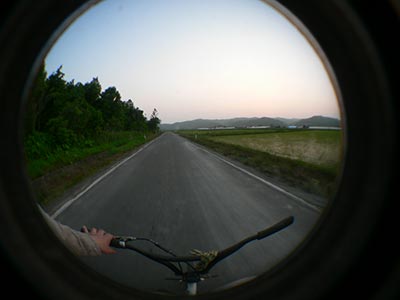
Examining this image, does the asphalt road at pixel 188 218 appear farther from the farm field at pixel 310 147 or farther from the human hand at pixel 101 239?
the human hand at pixel 101 239

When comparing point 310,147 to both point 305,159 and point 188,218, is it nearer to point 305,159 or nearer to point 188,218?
point 188,218

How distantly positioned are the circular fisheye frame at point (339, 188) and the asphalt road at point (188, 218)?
0.34 m

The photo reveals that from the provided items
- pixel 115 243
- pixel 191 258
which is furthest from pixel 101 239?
pixel 191 258

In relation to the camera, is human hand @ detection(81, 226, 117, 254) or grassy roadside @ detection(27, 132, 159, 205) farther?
grassy roadside @ detection(27, 132, 159, 205)

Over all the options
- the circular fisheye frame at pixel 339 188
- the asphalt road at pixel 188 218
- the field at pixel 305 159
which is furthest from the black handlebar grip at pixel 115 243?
the field at pixel 305 159

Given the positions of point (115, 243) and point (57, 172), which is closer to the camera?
point (115, 243)

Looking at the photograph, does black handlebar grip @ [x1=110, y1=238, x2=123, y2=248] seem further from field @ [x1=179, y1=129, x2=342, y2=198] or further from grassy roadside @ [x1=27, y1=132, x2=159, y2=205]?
grassy roadside @ [x1=27, y1=132, x2=159, y2=205]

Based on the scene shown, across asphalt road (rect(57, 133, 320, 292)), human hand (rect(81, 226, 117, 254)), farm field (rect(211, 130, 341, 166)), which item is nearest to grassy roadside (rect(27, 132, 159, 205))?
asphalt road (rect(57, 133, 320, 292))

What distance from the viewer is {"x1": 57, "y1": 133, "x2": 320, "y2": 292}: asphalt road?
2703 millimetres

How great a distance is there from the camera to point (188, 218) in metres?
4.57

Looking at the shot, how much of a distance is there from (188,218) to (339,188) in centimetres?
397

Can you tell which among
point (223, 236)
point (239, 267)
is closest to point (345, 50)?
point (239, 267)

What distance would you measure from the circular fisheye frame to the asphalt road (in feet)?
1.11

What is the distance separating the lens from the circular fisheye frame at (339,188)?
0.70m
